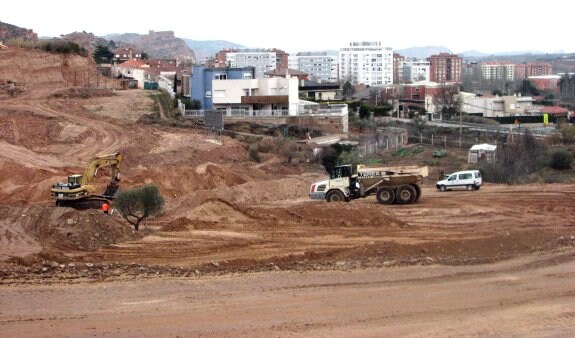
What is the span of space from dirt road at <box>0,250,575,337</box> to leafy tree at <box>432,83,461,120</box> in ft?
209

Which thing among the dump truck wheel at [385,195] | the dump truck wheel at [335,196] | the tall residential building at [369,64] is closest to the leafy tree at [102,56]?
the dump truck wheel at [335,196]

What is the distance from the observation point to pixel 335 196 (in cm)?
2838

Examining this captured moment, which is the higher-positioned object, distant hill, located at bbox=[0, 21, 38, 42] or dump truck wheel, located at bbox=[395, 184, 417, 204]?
distant hill, located at bbox=[0, 21, 38, 42]

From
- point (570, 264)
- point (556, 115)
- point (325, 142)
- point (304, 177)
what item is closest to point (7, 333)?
point (570, 264)

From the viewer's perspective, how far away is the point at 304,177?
37.5m

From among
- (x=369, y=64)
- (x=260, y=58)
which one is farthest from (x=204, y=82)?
(x=369, y=64)

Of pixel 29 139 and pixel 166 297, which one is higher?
pixel 29 139

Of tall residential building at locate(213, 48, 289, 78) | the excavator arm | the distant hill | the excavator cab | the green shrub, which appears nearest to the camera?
the excavator cab

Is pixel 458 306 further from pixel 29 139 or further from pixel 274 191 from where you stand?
pixel 29 139

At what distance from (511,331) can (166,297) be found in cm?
672

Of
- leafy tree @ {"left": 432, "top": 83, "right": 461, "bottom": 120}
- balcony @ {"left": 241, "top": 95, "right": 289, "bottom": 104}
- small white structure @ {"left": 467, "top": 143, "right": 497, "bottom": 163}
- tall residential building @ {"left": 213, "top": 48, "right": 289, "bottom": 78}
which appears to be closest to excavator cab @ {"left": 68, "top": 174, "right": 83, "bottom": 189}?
small white structure @ {"left": 467, "top": 143, "right": 497, "bottom": 163}

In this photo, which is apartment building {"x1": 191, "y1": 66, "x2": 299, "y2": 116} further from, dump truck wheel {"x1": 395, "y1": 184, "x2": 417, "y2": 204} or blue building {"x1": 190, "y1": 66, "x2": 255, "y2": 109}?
dump truck wheel {"x1": 395, "y1": 184, "x2": 417, "y2": 204}

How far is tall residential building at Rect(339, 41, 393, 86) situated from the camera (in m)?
188

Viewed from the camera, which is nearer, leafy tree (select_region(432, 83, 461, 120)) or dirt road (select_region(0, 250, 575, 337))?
dirt road (select_region(0, 250, 575, 337))
